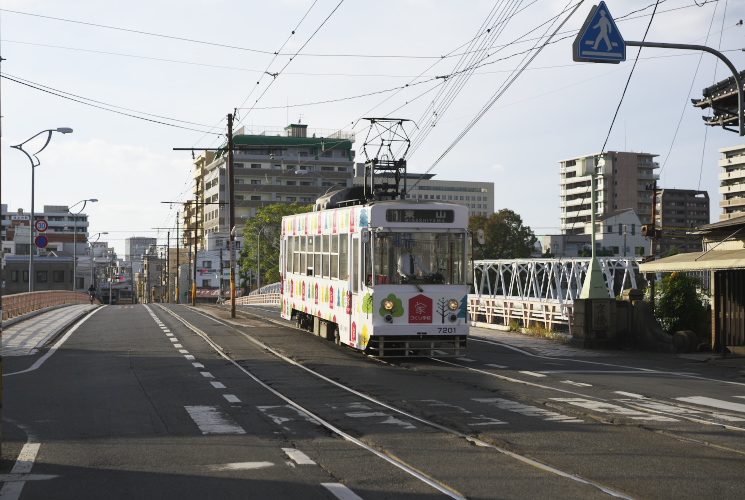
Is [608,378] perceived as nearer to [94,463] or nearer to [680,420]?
[680,420]

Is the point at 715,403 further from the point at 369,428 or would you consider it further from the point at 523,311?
the point at 523,311

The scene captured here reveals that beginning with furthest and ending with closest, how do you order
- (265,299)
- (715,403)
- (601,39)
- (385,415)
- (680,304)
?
(265,299)
(680,304)
(601,39)
(715,403)
(385,415)

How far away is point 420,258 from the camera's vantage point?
61.4 feet

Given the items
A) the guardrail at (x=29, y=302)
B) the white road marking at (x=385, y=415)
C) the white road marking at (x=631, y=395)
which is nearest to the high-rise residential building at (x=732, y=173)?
the guardrail at (x=29, y=302)

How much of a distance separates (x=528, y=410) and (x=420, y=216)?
7.53m

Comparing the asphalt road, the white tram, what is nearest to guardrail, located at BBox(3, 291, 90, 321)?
the white tram

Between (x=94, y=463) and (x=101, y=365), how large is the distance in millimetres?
9765

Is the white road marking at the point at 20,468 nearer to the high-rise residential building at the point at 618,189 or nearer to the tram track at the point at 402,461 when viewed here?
the tram track at the point at 402,461

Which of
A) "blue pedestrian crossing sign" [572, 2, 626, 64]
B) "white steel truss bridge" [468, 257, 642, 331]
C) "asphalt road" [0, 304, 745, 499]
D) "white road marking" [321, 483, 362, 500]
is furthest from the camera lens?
"white steel truss bridge" [468, 257, 642, 331]

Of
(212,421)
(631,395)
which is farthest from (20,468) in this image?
(631,395)

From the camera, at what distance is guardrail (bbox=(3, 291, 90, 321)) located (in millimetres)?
30436

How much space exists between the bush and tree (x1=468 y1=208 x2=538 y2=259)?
66.9 metres

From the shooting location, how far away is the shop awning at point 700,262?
1900 cm

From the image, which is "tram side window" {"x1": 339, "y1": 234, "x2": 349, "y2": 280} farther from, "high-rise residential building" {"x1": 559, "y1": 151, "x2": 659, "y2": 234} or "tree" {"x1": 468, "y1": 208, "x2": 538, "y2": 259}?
"high-rise residential building" {"x1": 559, "y1": 151, "x2": 659, "y2": 234}
